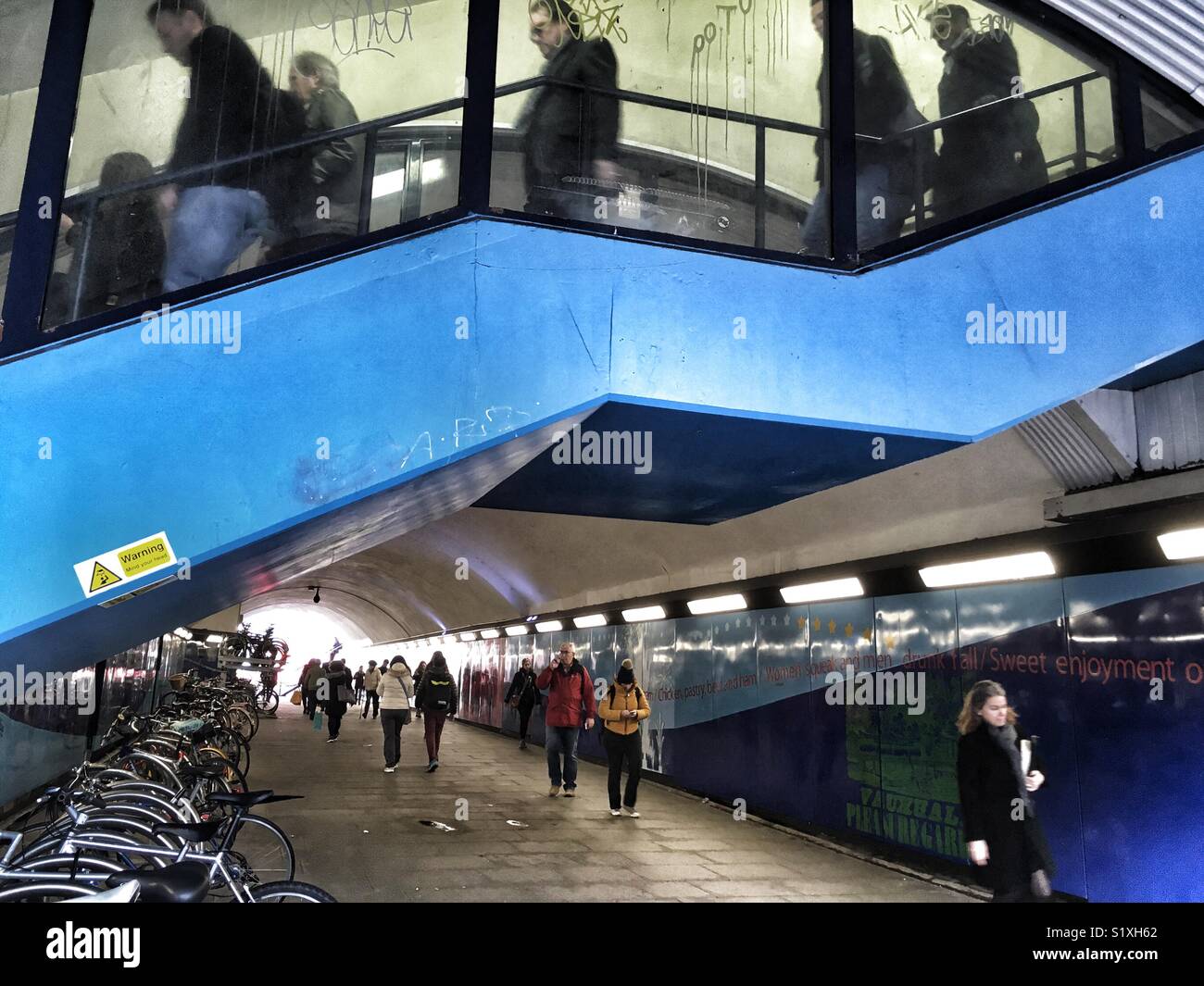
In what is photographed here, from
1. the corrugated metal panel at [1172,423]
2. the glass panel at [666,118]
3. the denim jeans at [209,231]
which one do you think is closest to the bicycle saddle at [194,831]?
the denim jeans at [209,231]

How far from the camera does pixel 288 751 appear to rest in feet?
56.6

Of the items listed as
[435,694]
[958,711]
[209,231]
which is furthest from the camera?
[435,694]

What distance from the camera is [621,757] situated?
1096cm

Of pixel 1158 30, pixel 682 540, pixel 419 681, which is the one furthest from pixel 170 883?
pixel 419 681

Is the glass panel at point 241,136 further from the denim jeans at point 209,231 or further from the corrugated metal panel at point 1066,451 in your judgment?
the corrugated metal panel at point 1066,451

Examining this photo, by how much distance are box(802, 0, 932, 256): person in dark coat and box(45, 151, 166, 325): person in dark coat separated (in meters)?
3.79

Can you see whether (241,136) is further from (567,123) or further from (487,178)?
(567,123)

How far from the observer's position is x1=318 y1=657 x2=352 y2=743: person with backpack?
63.2ft

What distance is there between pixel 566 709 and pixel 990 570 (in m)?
5.86

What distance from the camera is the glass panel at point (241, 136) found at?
5.12 m

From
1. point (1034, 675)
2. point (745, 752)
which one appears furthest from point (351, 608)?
point (1034, 675)

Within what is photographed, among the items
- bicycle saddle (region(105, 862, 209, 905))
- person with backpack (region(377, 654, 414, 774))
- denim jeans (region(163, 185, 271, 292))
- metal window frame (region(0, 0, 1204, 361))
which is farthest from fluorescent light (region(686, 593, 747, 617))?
bicycle saddle (region(105, 862, 209, 905))
